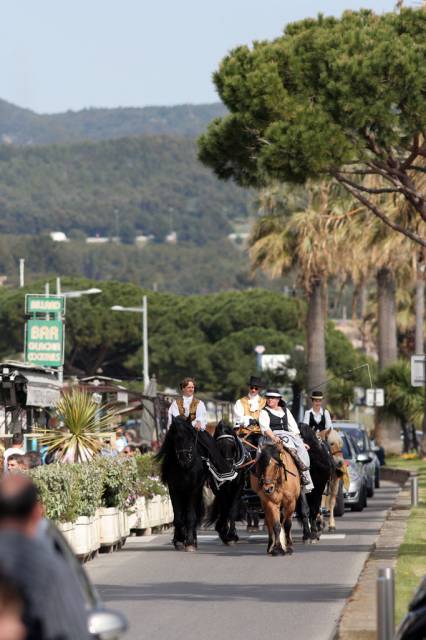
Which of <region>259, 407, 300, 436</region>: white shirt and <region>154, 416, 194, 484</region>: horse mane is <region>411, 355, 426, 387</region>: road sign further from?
<region>154, 416, 194, 484</region>: horse mane

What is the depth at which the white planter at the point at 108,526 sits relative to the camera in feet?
68.7

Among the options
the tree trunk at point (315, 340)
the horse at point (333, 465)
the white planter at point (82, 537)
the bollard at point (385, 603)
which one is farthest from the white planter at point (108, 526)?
the tree trunk at point (315, 340)

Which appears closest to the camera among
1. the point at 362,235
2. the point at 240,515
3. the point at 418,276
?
the point at 240,515

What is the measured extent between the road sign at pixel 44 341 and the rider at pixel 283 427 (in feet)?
83.8

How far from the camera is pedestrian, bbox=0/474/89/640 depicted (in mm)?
5191

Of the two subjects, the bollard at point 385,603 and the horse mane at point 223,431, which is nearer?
the bollard at point 385,603

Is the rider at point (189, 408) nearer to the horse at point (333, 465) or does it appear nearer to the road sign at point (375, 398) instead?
the horse at point (333, 465)

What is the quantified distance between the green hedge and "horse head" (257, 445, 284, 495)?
215 cm

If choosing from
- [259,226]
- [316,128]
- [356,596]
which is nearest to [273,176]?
[316,128]

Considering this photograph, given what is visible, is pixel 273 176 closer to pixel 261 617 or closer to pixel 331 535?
pixel 331 535

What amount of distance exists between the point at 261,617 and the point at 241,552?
284 inches

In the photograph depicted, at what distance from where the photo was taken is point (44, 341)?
4600cm

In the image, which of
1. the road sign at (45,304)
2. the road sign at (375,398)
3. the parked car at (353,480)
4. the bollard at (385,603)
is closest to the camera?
the bollard at (385,603)

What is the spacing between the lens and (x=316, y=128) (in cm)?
2164
